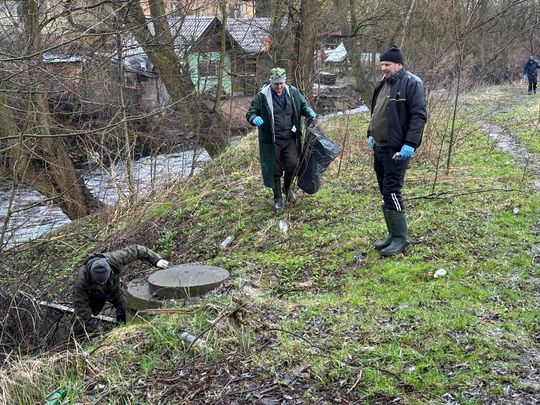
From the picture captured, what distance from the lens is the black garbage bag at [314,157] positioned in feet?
27.0

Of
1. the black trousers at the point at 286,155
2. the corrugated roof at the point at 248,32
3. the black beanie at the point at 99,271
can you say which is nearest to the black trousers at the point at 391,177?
the black trousers at the point at 286,155

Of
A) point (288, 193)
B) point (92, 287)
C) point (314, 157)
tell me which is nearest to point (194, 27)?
point (288, 193)

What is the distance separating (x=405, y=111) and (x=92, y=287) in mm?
3852

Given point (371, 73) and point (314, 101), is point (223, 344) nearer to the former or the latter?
point (314, 101)

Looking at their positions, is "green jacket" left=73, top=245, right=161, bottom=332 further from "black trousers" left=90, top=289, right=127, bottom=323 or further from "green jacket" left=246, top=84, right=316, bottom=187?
"green jacket" left=246, top=84, right=316, bottom=187

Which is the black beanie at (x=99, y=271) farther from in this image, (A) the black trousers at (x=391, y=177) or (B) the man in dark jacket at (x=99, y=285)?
(A) the black trousers at (x=391, y=177)

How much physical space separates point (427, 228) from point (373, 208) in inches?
52.7

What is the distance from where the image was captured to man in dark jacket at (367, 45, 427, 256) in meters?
6.20

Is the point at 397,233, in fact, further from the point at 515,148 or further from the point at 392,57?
the point at 515,148

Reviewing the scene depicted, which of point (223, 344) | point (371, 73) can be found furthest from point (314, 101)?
point (223, 344)

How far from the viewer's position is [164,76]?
16531 mm

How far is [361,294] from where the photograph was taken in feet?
19.7

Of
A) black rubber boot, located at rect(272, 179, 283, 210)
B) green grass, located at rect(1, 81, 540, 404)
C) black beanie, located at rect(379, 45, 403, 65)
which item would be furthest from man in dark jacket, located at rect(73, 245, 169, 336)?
black beanie, located at rect(379, 45, 403, 65)

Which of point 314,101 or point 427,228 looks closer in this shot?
point 427,228
